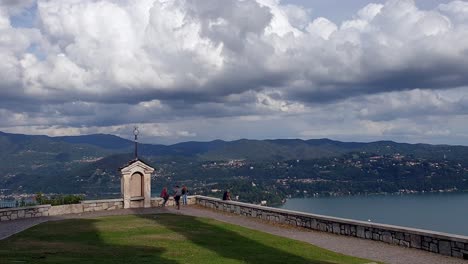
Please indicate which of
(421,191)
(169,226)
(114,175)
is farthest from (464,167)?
(169,226)

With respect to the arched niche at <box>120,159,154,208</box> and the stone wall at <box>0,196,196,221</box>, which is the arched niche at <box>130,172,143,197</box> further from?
the stone wall at <box>0,196,196,221</box>

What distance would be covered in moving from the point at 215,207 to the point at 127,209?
14.9 feet

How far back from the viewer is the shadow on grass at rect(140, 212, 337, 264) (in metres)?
12.6

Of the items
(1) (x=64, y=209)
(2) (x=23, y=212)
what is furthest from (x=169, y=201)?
(2) (x=23, y=212)

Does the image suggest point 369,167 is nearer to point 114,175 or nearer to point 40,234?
point 114,175

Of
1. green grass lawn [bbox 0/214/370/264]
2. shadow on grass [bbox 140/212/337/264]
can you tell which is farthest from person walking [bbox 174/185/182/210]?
green grass lawn [bbox 0/214/370/264]

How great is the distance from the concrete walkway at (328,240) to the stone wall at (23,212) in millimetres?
613

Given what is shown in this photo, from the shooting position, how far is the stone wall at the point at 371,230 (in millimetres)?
13297

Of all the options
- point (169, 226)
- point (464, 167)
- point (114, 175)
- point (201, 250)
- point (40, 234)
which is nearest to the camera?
point (201, 250)

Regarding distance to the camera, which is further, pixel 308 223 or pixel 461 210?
pixel 461 210

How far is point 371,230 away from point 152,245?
6.90 m

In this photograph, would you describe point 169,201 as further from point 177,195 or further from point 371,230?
point 371,230

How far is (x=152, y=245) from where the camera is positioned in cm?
1409

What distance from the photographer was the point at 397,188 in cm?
11888
